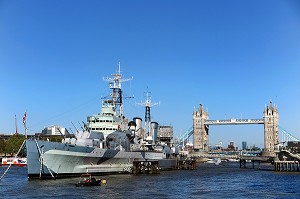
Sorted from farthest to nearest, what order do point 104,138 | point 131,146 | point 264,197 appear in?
1. point 131,146
2. point 104,138
3. point 264,197

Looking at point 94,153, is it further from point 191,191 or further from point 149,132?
point 149,132

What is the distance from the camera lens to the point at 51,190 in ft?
160

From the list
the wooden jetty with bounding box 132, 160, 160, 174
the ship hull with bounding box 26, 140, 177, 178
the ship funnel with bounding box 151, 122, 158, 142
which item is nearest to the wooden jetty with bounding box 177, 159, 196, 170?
the ship funnel with bounding box 151, 122, 158, 142

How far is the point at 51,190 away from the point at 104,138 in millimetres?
25350

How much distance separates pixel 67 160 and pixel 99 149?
21.3 feet

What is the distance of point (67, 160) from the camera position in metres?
61.7

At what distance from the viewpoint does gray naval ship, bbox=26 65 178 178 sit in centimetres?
5912

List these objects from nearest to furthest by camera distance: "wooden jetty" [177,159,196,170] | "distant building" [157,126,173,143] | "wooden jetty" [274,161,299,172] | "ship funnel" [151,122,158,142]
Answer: "wooden jetty" [274,161,299,172] → "ship funnel" [151,122,158,142] → "wooden jetty" [177,159,196,170] → "distant building" [157,126,173,143]

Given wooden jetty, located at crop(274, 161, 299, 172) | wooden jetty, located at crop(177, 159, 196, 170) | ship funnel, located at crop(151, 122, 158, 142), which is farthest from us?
wooden jetty, located at crop(177, 159, 196, 170)

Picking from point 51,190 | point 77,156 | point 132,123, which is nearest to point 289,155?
point 132,123

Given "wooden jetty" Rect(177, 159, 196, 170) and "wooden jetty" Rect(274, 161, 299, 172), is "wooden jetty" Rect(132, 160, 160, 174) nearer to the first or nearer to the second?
"wooden jetty" Rect(177, 159, 196, 170)

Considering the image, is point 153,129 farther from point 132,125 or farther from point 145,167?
point 145,167

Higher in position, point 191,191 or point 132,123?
point 132,123

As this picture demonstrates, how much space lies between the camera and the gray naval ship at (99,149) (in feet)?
194
